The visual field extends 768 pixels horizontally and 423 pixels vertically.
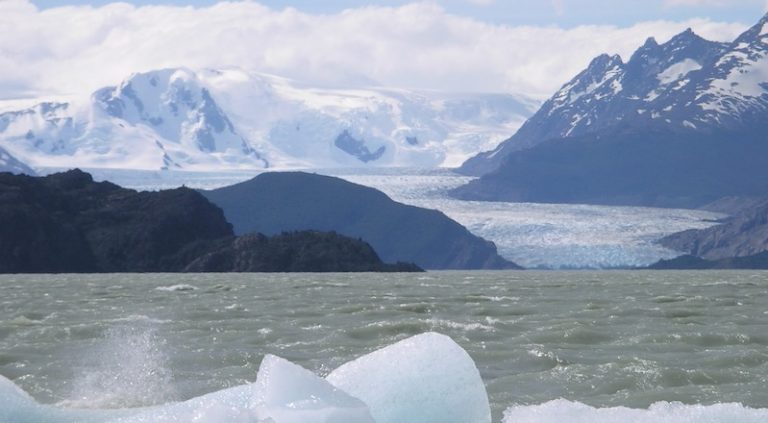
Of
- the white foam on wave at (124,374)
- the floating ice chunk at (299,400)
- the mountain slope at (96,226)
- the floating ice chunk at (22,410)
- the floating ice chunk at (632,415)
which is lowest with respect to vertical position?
the mountain slope at (96,226)

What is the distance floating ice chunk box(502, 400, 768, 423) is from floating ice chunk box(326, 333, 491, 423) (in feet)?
1.50

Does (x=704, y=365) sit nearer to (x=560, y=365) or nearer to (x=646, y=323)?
(x=560, y=365)

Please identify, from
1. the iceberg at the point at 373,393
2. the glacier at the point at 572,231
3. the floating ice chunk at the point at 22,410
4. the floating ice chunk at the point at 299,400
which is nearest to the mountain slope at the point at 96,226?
the glacier at the point at 572,231

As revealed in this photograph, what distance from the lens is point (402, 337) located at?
28.2 m

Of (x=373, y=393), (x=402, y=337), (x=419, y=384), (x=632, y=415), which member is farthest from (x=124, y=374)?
(x=632, y=415)

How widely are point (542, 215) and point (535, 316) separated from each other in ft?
371

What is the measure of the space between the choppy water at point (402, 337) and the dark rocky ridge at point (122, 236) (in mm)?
64463

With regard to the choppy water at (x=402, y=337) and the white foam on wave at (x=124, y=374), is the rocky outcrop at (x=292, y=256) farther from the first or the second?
the white foam on wave at (x=124, y=374)

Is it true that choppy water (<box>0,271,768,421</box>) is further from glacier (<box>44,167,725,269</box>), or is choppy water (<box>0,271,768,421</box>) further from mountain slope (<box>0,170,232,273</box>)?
glacier (<box>44,167,725,269</box>)

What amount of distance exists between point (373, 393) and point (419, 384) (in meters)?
0.42

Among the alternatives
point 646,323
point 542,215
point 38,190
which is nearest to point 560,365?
point 646,323

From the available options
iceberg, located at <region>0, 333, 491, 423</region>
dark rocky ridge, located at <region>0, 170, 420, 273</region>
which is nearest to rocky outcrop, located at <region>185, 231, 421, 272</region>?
dark rocky ridge, located at <region>0, 170, 420, 273</region>

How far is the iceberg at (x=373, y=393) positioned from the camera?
1156cm

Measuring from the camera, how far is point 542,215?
146 meters
